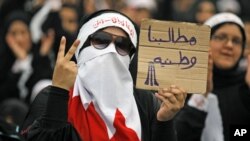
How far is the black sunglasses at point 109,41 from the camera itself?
14.6 ft

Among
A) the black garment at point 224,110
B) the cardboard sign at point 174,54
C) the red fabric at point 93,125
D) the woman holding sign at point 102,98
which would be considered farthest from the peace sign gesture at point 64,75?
the black garment at point 224,110

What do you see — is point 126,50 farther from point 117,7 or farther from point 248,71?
point 117,7

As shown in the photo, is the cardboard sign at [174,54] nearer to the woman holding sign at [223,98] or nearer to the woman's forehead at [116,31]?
the woman's forehead at [116,31]

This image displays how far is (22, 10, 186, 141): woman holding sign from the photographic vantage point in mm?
4133

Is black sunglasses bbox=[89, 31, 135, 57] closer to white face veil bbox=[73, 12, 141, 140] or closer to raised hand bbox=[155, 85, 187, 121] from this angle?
white face veil bbox=[73, 12, 141, 140]

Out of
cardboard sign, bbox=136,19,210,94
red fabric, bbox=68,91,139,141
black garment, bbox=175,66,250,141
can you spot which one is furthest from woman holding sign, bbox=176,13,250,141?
red fabric, bbox=68,91,139,141

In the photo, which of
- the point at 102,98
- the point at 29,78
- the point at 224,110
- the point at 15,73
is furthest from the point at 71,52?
the point at 15,73

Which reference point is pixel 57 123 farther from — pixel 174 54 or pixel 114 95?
pixel 174 54

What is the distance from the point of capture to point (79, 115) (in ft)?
14.3

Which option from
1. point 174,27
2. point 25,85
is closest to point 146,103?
point 174,27

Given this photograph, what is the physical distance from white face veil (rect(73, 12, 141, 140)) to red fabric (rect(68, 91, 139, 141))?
0.02 metres

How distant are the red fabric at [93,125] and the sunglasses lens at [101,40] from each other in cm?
33

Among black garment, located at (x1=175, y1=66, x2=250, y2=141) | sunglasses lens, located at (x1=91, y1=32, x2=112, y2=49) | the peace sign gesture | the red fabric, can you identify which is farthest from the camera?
black garment, located at (x1=175, y1=66, x2=250, y2=141)

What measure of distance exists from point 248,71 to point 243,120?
1.07 feet
